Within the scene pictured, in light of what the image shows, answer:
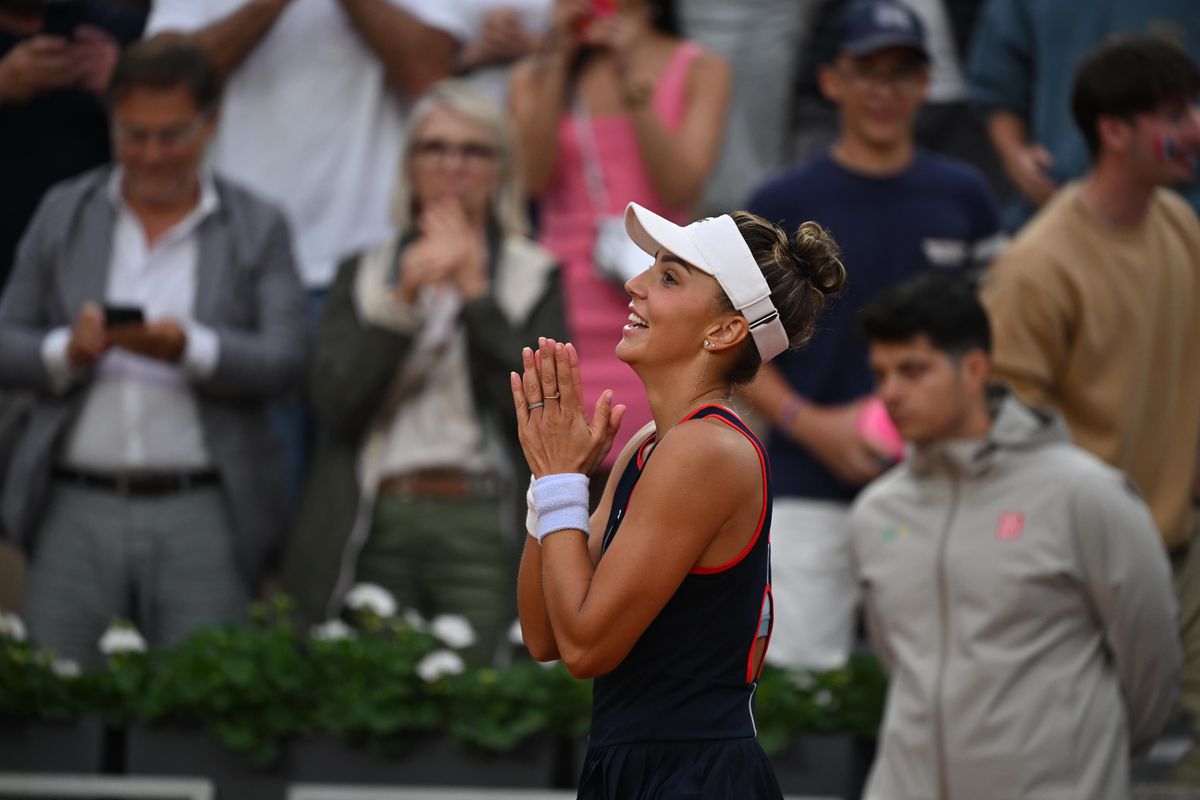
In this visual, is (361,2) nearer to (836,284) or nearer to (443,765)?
(443,765)

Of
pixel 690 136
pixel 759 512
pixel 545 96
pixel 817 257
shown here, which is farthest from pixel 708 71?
pixel 759 512

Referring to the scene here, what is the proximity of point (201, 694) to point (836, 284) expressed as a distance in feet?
8.74

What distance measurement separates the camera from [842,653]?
5.70 m

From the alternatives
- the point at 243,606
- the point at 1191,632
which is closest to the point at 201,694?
the point at 243,606

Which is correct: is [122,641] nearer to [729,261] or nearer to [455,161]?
[455,161]

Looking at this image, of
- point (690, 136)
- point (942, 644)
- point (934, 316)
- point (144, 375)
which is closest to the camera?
point (942, 644)

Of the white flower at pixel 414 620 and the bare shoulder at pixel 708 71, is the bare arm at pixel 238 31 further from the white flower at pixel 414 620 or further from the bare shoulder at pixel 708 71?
the white flower at pixel 414 620

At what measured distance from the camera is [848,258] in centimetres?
611

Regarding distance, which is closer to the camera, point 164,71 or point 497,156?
point 164,71

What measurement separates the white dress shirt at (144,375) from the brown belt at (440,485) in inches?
23.7

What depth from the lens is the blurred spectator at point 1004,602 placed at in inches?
186

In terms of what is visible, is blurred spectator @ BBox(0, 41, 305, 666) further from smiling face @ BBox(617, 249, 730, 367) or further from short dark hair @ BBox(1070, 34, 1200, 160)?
smiling face @ BBox(617, 249, 730, 367)

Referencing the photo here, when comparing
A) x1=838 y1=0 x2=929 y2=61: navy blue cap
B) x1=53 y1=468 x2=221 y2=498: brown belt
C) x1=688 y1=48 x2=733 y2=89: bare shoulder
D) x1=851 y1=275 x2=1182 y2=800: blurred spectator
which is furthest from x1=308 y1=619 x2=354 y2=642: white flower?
x1=838 y1=0 x2=929 y2=61: navy blue cap

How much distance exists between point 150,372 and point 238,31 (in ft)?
4.46
